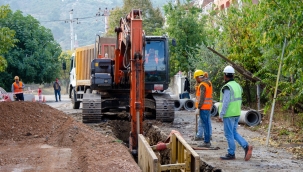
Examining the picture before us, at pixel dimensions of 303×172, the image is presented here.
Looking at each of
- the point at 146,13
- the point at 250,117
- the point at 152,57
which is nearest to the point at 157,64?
the point at 152,57

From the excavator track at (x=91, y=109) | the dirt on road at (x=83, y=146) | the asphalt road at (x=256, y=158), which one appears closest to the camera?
the asphalt road at (x=256, y=158)

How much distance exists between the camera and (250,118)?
17.0 meters

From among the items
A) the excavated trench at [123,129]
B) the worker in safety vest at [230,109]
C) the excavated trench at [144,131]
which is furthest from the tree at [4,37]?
the worker in safety vest at [230,109]

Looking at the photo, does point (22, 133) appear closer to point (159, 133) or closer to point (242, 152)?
point (159, 133)

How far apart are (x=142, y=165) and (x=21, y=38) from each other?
31942mm

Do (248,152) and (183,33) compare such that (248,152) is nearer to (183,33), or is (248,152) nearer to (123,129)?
(123,129)

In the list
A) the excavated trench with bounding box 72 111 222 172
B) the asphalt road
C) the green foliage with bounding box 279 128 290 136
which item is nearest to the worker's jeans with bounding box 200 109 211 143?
the asphalt road

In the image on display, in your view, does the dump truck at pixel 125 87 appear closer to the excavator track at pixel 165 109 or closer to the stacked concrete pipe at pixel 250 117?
the excavator track at pixel 165 109

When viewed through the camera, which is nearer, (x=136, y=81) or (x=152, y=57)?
(x=136, y=81)

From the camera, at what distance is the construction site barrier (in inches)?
320

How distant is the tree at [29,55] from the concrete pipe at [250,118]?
25.1m

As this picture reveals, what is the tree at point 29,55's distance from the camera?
38.4m

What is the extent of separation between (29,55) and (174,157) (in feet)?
104

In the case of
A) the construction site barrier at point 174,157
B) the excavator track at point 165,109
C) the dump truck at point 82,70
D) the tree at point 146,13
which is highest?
the tree at point 146,13
